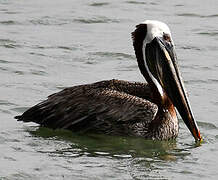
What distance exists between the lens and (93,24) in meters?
16.8

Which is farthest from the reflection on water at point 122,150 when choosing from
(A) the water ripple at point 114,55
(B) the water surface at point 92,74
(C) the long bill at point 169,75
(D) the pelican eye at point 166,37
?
(A) the water ripple at point 114,55

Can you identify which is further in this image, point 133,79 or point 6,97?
point 133,79

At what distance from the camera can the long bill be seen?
11125 mm

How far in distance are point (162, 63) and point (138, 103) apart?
0.71 m

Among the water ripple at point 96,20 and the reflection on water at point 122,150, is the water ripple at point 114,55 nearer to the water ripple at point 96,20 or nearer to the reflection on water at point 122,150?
the water ripple at point 96,20

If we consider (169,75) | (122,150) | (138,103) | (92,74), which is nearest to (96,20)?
(92,74)

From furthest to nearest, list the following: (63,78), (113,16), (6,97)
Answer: (113,16) < (63,78) < (6,97)

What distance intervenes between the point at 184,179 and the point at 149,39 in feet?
7.54

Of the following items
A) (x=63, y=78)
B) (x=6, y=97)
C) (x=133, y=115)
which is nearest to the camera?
(x=133, y=115)

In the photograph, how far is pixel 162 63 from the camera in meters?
11.3

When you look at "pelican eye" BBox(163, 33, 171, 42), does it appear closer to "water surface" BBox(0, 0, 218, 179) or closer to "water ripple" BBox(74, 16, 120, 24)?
"water surface" BBox(0, 0, 218, 179)

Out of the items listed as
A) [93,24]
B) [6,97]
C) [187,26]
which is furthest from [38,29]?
[6,97]

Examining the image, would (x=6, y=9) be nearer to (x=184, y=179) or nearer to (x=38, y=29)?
(x=38, y=29)

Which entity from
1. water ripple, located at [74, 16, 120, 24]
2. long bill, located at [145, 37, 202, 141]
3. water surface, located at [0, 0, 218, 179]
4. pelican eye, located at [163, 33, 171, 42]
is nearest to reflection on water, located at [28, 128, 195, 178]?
water surface, located at [0, 0, 218, 179]
